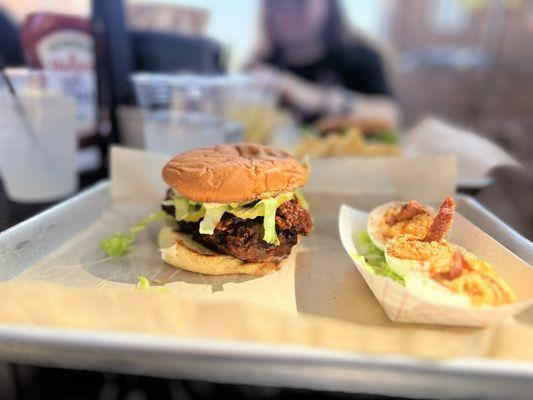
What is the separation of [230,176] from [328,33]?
4228 millimetres

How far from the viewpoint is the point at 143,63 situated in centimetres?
233

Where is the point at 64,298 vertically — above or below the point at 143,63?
below

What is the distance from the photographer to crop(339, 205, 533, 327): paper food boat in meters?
0.99

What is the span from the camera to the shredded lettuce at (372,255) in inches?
51.7

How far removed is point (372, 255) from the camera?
4.75 feet

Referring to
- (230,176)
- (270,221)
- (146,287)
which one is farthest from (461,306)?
(146,287)

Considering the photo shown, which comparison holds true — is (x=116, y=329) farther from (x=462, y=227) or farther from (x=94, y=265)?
(x=462, y=227)

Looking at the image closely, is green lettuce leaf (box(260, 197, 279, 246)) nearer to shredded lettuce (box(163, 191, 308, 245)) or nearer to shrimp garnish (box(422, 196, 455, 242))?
shredded lettuce (box(163, 191, 308, 245))

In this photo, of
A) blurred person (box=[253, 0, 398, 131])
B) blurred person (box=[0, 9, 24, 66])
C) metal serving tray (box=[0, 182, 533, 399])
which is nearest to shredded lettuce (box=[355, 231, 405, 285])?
metal serving tray (box=[0, 182, 533, 399])

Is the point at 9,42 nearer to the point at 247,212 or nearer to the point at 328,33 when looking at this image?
the point at 247,212

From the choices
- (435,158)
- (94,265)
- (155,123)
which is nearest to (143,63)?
(155,123)

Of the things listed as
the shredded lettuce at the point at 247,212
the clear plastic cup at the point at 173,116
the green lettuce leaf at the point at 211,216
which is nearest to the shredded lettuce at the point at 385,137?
the clear plastic cup at the point at 173,116

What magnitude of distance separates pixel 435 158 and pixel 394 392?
122 centimetres

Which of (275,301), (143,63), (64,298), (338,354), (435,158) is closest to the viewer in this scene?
(338,354)
